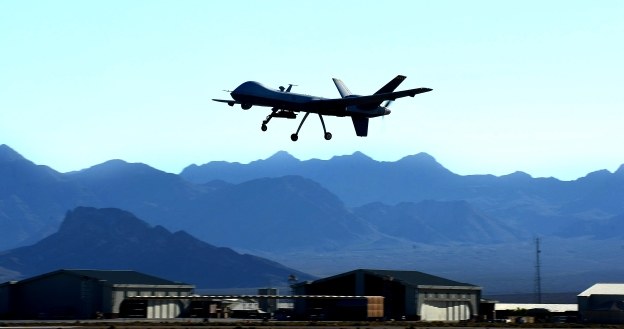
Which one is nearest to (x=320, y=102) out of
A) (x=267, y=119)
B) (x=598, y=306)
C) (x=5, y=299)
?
(x=267, y=119)

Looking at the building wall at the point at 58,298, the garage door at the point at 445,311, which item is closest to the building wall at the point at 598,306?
the garage door at the point at 445,311

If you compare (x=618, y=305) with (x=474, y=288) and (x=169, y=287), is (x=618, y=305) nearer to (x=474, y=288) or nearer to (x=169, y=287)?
(x=474, y=288)

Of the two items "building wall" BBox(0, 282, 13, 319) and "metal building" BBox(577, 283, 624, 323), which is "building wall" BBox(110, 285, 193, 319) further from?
"metal building" BBox(577, 283, 624, 323)

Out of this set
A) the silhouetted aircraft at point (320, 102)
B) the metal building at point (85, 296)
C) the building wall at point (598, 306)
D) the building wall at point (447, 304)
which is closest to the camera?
the silhouetted aircraft at point (320, 102)

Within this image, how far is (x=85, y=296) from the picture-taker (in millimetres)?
148750

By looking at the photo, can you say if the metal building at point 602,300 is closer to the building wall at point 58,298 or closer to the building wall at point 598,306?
the building wall at point 598,306

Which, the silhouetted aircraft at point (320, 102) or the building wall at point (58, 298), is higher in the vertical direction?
the silhouetted aircraft at point (320, 102)

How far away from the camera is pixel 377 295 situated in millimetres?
156875

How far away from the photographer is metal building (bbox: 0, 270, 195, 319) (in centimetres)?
14788

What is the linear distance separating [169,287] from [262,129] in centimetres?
7306

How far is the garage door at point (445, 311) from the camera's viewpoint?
153m

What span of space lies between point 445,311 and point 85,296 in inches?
1802

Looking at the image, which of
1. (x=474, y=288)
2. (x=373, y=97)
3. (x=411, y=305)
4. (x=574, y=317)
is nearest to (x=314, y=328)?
(x=373, y=97)

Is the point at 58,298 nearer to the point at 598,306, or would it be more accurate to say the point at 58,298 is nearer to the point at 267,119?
the point at 267,119
